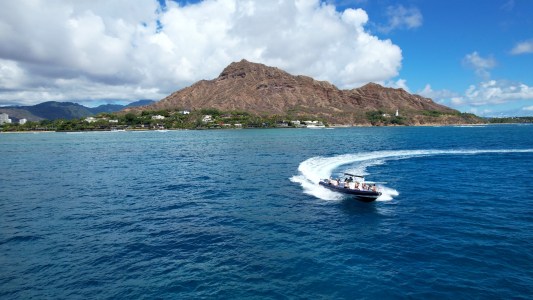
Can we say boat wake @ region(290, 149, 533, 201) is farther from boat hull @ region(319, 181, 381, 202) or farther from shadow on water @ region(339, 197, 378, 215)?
boat hull @ region(319, 181, 381, 202)

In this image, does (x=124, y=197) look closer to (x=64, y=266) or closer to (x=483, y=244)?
(x=64, y=266)

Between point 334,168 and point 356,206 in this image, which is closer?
point 356,206

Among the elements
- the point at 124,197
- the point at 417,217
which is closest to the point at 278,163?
the point at 124,197

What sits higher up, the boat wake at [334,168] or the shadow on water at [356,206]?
the boat wake at [334,168]

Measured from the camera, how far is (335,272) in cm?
2650

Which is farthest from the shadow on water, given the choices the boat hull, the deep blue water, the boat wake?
the boat wake

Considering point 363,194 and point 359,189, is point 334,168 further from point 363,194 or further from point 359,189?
point 363,194

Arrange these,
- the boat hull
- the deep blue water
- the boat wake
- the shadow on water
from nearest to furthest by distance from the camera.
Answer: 1. the deep blue water
2. the shadow on water
3. the boat hull
4. the boat wake

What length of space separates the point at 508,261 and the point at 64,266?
37.0 metres

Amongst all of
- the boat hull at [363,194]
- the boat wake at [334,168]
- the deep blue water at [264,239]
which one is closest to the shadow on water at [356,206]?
the deep blue water at [264,239]

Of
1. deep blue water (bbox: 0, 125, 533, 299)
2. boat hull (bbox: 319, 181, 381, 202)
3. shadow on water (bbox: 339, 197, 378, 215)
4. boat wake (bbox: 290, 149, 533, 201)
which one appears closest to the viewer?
deep blue water (bbox: 0, 125, 533, 299)

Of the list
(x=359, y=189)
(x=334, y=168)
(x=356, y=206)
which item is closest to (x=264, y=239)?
(x=356, y=206)

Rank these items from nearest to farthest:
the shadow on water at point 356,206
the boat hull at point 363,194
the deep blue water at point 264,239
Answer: the deep blue water at point 264,239 < the shadow on water at point 356,206 < the boat hull at point 363,194

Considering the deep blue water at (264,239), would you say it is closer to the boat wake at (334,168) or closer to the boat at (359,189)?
the boat wake at (334,168)
